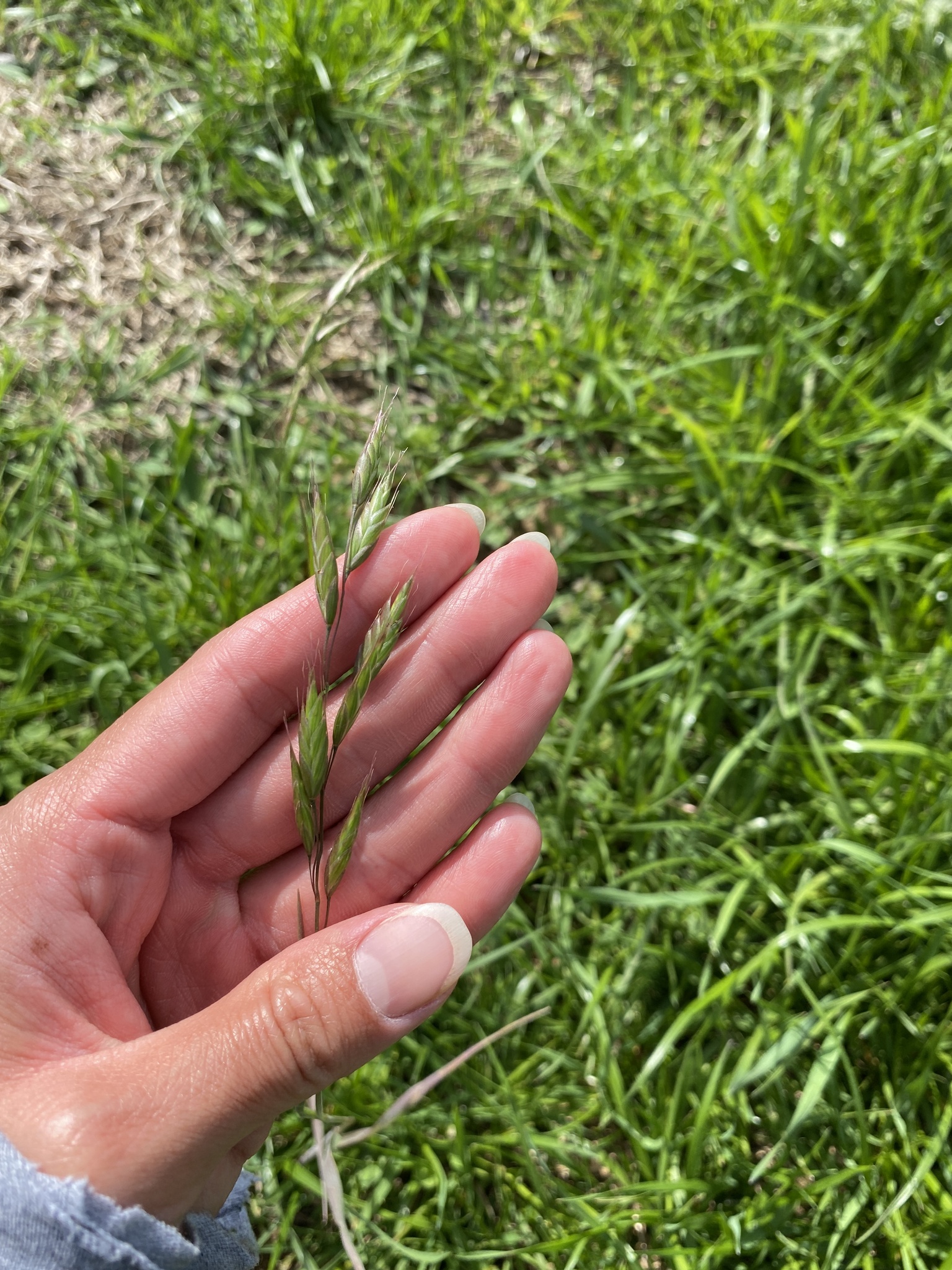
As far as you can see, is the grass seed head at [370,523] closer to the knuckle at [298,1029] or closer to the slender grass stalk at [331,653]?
the slender grass stalk at [331,653]

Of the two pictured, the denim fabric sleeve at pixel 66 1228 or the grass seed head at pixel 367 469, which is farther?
the grass seed head at pixel 367 469

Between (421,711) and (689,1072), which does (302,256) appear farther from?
(689,1072)

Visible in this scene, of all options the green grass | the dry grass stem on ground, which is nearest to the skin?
Answer: the green grass

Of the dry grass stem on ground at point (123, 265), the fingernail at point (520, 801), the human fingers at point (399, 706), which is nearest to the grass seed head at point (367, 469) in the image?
the human fingers at point (399, 706)

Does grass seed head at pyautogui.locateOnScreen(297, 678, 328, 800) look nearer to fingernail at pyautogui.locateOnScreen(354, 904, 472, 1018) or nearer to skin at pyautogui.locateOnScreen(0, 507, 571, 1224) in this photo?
skin at pyautogui.locateOnScreen(0, 507, 571, 1224)

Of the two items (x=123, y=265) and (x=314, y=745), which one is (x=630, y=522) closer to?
(x=314, y=745)

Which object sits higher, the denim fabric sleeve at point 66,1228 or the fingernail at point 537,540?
the fingernail at point 537,540
